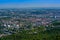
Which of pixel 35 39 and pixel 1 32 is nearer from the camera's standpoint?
pixel 35 39

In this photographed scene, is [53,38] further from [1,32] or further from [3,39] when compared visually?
[1,32]

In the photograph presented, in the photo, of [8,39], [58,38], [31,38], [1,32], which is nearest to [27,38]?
[31,38]

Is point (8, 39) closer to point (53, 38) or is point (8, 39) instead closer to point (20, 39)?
point (20, 39)

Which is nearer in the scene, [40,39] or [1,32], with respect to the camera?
[40,39]

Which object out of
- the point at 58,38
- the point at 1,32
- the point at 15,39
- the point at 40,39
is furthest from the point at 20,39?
the point at 1,32

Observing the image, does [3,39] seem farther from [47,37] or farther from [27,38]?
[47,37]

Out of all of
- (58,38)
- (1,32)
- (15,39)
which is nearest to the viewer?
(58,38)

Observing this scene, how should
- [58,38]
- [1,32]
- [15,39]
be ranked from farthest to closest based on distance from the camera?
[1,32] → [15,39] → [58,38]
